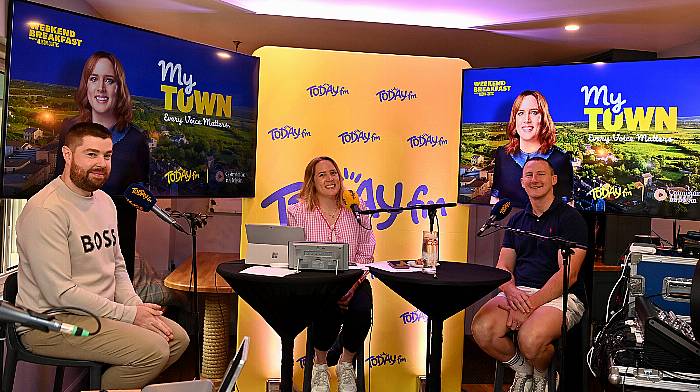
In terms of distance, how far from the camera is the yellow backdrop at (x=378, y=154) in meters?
4.21

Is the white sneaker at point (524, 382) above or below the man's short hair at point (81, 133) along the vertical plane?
below

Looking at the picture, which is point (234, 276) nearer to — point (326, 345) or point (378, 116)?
point (326, 345)

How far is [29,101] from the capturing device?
10.0 ft

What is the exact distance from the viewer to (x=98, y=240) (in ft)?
9.81

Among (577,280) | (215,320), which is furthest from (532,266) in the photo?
(215,320)

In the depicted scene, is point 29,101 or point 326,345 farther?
point 326,345

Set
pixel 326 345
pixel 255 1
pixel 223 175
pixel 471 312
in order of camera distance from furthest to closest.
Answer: pixel 471 312 < pixel 255 1 < pixel 223 175 < pixel 326 345

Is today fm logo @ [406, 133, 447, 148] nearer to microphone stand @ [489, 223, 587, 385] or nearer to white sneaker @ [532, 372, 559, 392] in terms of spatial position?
microphone stand @ [489, 223, 587, 385]

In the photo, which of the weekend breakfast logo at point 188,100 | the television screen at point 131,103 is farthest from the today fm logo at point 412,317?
the weekend breakfast logo at point 188,100

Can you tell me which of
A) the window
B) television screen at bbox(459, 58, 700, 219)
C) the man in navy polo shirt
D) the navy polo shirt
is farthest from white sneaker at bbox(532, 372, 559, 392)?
the window

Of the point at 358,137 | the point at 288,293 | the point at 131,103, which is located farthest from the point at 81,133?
the point at 358,137

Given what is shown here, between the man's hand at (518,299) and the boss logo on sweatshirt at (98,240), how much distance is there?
206cm

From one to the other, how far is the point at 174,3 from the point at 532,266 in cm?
283

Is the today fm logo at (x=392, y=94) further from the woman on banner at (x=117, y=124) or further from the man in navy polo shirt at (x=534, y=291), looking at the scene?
the woman on banner at (x=117, y=124)
